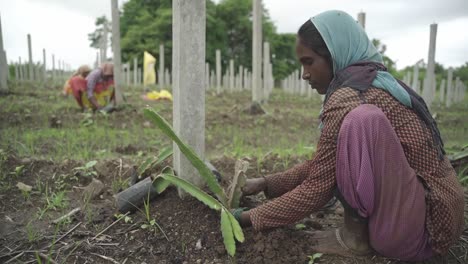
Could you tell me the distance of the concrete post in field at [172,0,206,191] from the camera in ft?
6.32

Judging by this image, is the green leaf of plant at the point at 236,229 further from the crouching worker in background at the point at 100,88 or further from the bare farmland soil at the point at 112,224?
the crouching worker in background at the point at 100,88

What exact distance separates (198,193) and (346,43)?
960 mm

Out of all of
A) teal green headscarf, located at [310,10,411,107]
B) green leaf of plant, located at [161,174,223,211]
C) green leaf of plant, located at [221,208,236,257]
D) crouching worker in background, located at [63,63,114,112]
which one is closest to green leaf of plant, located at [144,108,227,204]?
green leaf of plant, located at [161,174,223,211]

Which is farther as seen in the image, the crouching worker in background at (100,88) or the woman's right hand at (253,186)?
the crouching worker in background at (100,88)

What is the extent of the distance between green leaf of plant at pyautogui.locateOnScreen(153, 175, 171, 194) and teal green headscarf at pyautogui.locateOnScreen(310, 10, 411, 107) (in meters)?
1.02

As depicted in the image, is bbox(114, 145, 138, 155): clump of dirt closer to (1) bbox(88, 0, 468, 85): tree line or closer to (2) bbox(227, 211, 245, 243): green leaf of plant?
(2) bbox(227, 211, 245, 243): green leaf of plant

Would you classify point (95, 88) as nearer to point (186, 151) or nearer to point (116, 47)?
point (116, 47)

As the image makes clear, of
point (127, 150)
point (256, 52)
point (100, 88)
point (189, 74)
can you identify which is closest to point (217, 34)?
point (256, 52)

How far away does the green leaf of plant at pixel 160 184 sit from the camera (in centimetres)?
195

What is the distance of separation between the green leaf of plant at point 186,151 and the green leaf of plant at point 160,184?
0.76 feet

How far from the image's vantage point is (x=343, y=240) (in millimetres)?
1705

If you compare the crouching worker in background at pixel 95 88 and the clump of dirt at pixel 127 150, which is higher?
the crouching worker in background at pixel 95 88

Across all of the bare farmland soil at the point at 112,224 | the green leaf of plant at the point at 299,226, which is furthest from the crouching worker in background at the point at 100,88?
the green leaf of plant at the point at 299,226

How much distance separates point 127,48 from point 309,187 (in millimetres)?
31795
